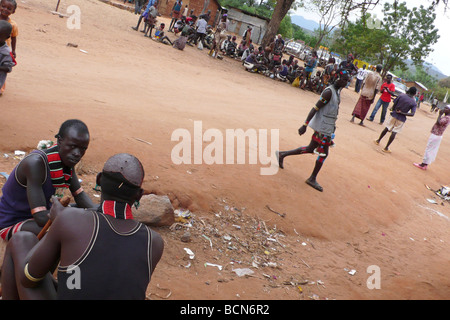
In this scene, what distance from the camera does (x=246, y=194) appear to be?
5.48 metres

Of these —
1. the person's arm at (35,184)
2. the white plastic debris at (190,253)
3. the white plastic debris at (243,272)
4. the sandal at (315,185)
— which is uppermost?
the person's arm at (35,184)

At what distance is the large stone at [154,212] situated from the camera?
13.1 ft

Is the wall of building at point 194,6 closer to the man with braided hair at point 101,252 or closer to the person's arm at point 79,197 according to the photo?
the person's arm at point 79,197

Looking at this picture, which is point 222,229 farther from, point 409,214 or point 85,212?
point 409,214

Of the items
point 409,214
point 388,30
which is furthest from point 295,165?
point 388,30

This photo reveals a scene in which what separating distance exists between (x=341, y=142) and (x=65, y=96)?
22.0 feet

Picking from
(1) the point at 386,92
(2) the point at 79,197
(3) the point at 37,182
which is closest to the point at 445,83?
(1) the point at 386,92

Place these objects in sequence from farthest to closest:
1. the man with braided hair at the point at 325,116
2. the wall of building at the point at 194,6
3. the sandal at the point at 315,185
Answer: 1. the wall of building at the point at 194,6
2. the sandal at the point at 315,185
3. the man with braided hair at the point at 325,116

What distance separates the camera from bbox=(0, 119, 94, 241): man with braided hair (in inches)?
104

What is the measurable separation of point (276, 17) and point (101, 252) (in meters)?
20.7

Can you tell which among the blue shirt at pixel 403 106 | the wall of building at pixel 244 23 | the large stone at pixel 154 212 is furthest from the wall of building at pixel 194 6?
the large stone at pixel 154 212

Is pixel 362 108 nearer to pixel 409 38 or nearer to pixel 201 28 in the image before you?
pixel 201 28

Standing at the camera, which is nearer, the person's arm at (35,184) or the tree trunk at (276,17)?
the person's arm at (35,184)

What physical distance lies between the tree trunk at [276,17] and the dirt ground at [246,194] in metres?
10.9
